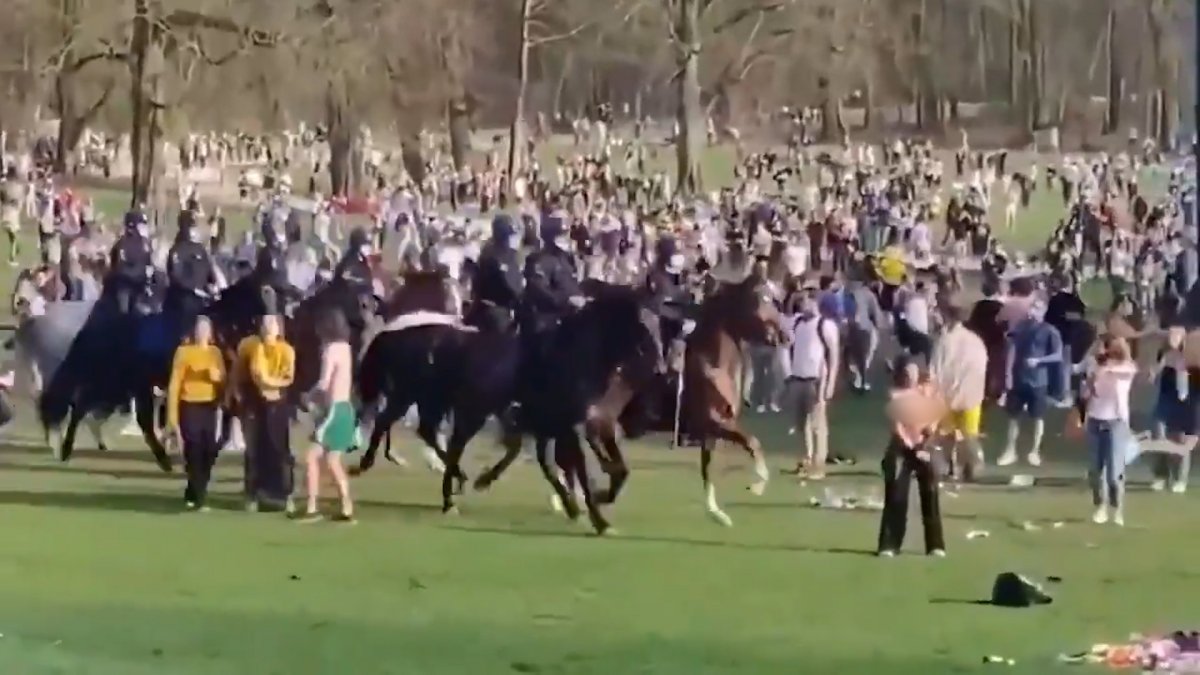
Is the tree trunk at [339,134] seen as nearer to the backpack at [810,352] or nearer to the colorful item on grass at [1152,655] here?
the backpack at [810,352]

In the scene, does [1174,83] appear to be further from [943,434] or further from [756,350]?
[943,434]

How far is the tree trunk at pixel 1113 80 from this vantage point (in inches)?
1120

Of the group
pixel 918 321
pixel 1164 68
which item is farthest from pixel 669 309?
pixel 1164 68

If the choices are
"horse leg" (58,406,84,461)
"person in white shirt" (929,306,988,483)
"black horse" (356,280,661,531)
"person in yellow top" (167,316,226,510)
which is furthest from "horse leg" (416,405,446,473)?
"person in white shirt" (929,306,988,483)

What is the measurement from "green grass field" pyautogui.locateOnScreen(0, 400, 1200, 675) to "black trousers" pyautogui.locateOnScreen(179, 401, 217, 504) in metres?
0.28

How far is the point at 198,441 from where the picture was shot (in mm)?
15406

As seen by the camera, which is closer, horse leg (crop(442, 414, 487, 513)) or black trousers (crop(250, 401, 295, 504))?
black trousers (crop(250, 401, 295, 504))

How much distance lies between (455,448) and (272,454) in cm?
127

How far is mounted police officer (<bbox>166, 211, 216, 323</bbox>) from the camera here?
1733 cm

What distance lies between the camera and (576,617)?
1130 cm

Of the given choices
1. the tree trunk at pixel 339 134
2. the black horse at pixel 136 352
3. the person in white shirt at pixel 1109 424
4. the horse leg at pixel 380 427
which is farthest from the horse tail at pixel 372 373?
the tree trunk at pixel 339 134

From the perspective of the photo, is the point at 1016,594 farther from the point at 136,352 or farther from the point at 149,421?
the point at 136,352

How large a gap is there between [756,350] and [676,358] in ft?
17.2

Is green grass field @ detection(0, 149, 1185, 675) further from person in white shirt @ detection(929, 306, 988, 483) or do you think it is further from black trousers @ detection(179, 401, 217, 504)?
person in white shirt @ detection(929, 306, 988, 483)
